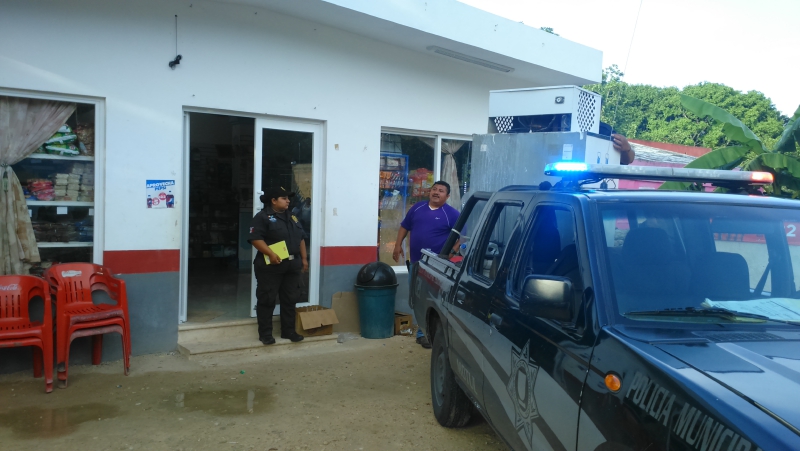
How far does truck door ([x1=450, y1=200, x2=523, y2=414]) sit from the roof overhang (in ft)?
12.0

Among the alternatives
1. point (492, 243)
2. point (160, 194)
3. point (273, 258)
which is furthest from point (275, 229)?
point (492, 243)

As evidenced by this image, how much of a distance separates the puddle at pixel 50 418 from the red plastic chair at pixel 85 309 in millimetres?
578

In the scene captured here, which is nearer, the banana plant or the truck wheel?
the truck wheel

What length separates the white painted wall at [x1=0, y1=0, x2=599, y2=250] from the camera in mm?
6129

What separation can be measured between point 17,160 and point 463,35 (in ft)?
17.4

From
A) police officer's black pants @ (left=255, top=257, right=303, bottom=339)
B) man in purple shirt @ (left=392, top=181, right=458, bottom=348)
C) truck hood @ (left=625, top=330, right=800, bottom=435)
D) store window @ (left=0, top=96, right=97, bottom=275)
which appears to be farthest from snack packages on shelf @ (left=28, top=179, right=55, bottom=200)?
truck hood @ (left=625, top=330, right=800, bottom=435)

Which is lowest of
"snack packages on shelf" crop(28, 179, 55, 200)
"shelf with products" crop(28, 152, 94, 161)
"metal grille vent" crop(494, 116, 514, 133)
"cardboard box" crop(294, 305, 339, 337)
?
"cardboard box" crop(294, 305, 339, 337)

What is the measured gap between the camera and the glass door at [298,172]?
292 inches

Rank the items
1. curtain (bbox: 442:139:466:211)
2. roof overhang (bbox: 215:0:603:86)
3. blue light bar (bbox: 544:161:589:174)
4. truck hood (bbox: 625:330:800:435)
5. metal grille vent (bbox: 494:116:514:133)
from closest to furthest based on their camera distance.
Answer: truck hood (bbox: 625:330:800:435) → blue light bar (bbox: 544:161:589:174) → roof overhang (bbox: 215:0:603:86) → metal grille vent (bbox: 494:116:514:133) → curtain (bbox: 442:139:466:211)

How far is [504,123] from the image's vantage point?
784 centimetres

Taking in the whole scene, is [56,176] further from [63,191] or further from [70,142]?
[70,142]

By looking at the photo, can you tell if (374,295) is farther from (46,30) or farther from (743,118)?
(743,118)

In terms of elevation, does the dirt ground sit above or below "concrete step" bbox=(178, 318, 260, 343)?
below

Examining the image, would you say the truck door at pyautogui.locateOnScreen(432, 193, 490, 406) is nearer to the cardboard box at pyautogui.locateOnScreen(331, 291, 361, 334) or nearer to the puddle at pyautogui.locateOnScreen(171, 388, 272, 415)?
the puddle at pyautogui.locateOnScreen(171, 388, 272, 415)
